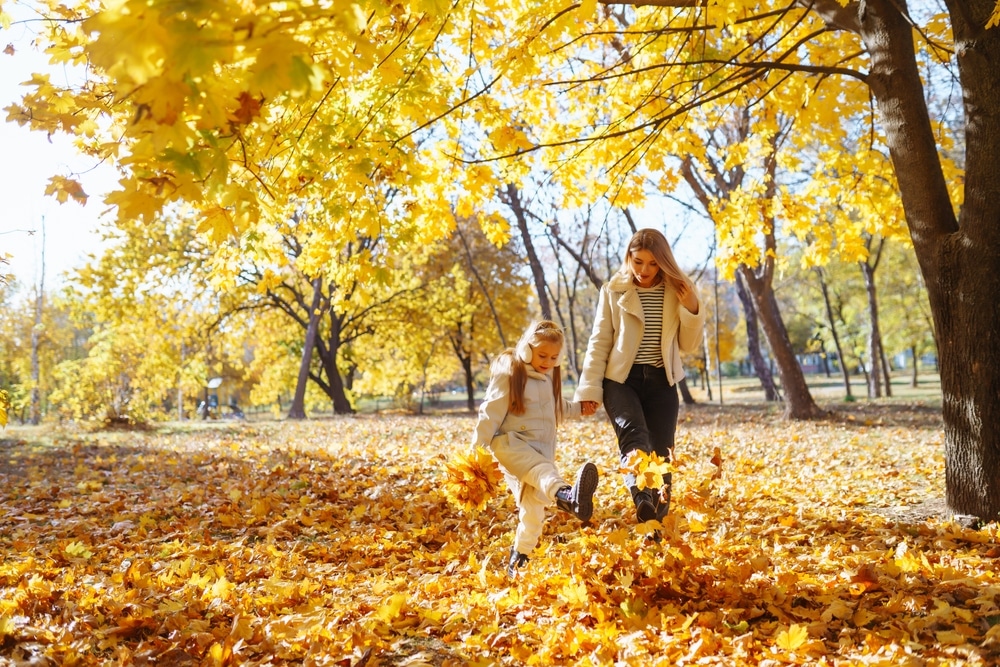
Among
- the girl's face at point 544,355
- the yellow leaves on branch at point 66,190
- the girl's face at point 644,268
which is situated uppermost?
the yellow leaves on branch at point 66,190

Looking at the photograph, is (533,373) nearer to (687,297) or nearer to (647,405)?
(647,405)

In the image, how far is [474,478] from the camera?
12.3ft

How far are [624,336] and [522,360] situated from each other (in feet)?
2.04

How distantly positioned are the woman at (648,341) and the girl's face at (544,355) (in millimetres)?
258

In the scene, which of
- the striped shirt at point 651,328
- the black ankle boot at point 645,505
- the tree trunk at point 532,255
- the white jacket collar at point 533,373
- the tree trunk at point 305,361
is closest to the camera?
the black ankle boot at point 645,505

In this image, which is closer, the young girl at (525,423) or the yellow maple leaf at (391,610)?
the yellow maple leaf at (391,610)

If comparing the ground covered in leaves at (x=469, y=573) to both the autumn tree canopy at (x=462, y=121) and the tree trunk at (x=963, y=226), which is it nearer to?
the tree trunk at (x=963, y=226)

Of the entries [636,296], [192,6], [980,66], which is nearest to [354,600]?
[636,296]

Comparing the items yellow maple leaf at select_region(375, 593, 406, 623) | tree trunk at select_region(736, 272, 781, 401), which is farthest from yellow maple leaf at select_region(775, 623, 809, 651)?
tree trunk at select_region(736, 272, 781, 401)

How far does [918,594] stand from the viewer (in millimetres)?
3023

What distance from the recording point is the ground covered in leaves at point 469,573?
2.71 m

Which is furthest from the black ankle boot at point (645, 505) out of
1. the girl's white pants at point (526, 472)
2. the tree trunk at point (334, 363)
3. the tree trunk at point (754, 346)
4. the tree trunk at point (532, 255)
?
the tree trunk at point (334, 363)

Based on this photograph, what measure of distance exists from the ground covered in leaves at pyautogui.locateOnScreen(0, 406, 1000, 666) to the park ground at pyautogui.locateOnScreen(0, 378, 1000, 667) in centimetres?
1

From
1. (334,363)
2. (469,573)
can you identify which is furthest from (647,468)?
(334,363)
